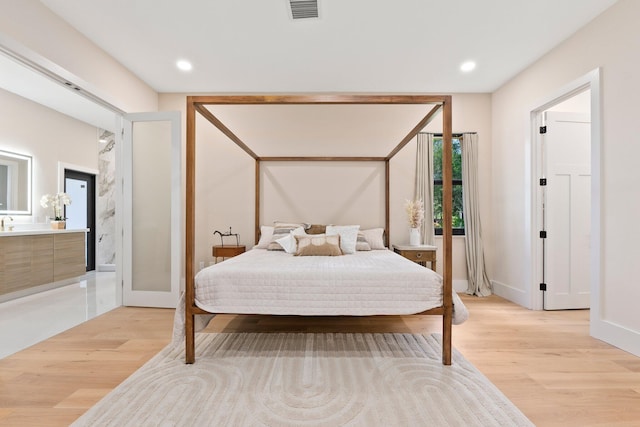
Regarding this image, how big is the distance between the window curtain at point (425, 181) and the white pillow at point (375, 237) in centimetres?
64

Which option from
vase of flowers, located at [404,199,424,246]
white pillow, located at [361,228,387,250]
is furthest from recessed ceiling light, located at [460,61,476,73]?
white pillow, located at [361,228,387,250]

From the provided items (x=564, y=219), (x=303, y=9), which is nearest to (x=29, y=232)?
(x=303, y=9)

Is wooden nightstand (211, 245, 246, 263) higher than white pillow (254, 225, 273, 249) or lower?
lower

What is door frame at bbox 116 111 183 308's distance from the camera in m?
3.68

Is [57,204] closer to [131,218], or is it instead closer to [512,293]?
[131,218]

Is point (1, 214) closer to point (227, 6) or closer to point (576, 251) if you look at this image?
point (227, 6)

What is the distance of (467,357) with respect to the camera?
93.8 inches

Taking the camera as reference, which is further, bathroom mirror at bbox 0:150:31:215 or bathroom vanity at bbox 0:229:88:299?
bathroom mirror at bbox 0:150:31:215

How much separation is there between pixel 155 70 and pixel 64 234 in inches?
118

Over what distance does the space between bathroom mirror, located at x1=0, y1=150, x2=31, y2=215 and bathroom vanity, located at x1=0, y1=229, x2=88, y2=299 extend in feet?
2.30

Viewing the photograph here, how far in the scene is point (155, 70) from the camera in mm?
3840

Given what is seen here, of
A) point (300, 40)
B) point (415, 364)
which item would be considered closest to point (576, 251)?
point (415, 364)

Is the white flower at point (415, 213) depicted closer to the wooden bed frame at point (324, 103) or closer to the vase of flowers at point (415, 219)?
the vase of flowers at point (415, 219)

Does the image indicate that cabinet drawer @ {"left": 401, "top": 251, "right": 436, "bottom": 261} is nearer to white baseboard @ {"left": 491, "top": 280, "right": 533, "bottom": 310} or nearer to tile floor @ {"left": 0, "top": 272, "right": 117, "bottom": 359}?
white baseboard @ {"left": 491, "top": 280, "right": 533, "bottom": 310}
